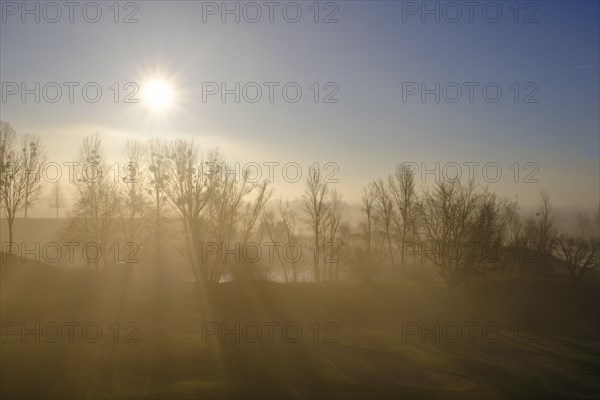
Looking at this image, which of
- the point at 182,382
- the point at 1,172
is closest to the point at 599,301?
the point at 182,382

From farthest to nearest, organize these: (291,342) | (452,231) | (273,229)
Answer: (273,229), (452,231), (291,342)

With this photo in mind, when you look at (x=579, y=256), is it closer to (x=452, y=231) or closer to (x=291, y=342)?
(x=452, y=231)

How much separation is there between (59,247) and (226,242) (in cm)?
1770

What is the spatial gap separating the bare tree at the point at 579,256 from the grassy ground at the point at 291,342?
13.4 ft

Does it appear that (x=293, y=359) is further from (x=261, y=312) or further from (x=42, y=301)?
(x=42, y=301)

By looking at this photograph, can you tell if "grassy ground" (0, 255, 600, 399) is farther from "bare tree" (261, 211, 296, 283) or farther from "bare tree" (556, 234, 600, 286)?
"bare tree" (261, 211, 296, 283)

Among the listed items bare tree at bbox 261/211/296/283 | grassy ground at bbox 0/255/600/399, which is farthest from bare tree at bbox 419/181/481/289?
bare tree at bbox 261/211/296/283

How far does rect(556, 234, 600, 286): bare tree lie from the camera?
175 feet

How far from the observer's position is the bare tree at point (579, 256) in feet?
175

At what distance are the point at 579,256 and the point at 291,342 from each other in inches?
1554

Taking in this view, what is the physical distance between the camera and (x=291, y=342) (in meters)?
29.8

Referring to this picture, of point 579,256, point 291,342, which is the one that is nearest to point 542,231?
point 579,256

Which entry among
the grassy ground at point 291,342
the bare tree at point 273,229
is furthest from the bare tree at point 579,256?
the bare tree at point 273,229

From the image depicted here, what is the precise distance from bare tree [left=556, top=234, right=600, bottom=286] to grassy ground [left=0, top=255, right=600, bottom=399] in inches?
161
